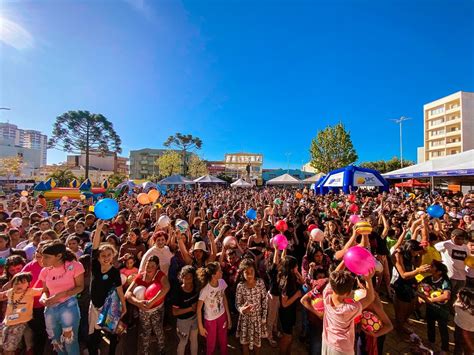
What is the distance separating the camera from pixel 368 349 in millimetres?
2727

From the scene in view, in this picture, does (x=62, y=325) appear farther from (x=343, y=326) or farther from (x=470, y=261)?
(x=470, y=261)

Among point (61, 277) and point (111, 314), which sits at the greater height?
point (61, 277)

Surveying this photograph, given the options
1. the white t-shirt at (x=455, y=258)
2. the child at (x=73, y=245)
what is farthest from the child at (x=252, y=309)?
the white t-shirt at (x=455, y=258)

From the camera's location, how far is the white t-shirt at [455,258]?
12.5 ft

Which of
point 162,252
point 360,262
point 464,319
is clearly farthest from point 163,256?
point 464,319

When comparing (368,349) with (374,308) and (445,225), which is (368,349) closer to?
(374,308)

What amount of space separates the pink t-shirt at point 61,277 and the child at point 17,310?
0.21 meters

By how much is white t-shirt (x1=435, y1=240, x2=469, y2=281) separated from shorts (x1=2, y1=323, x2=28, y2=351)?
646cm

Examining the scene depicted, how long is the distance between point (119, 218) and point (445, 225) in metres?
8.64

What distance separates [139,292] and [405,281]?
13.4ft

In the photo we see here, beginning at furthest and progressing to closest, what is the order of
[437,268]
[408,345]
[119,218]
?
[119,218] → [408,345] → [437,268]

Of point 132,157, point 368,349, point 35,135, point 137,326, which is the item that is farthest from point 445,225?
point 35,135

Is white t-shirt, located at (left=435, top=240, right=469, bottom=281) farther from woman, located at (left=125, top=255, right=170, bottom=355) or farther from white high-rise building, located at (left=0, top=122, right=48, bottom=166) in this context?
white high-rise building, located at (left=0, top=122, right=48, bottom=166)

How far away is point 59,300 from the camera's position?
2.83 m
